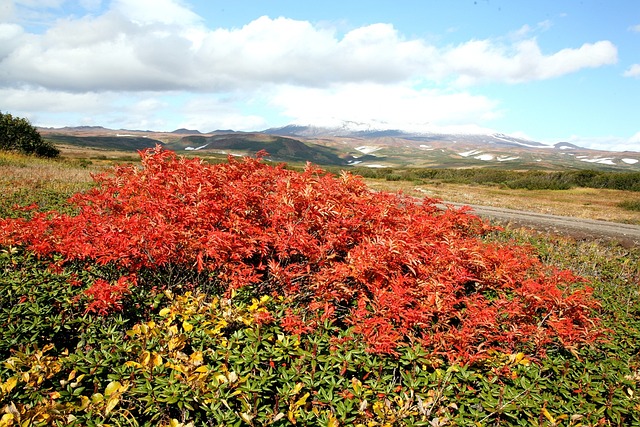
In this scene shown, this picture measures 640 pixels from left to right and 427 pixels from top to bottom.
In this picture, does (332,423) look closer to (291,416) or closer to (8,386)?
(291,416)

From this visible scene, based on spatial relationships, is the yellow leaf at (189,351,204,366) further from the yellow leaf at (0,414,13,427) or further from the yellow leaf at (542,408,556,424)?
the yellow leaf at (542,408,556,424)

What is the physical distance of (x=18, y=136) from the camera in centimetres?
3316

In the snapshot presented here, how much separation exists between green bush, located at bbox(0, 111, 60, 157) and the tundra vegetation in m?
35.4

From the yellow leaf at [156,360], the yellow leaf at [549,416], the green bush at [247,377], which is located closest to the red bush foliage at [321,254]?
the green bush at [247,377]

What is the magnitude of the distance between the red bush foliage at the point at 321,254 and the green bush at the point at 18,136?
3517 centimetres

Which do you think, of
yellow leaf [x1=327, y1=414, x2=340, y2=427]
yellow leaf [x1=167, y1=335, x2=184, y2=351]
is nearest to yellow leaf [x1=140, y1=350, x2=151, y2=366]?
yellow leaf [x1=167, y1=335, x2=184, y2=351]

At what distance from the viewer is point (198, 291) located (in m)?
4.62

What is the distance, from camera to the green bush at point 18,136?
32.3 m

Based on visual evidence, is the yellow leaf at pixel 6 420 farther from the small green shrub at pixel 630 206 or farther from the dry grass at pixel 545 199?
the small green shrub at pixel 630 206

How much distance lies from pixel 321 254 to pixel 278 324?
110 centimetres

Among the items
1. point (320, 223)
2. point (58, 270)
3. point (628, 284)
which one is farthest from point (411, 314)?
point (628, 284)

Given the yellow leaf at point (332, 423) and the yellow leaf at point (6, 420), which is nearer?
the yellow leaf at point (6, 420)

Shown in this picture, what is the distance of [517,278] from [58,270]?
20.4 ft

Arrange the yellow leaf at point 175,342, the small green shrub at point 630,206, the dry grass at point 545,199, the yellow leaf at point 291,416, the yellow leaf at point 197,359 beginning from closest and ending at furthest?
the yellow leaf at point 291,416 → the yellow leaf at point 197,359 → the yellow leaf at point 175,342 → the dry grass at point 545,199 → the small green shrub at point 630,206
